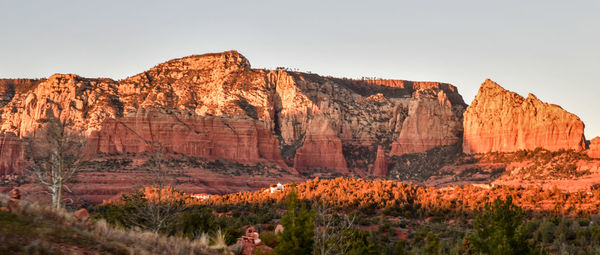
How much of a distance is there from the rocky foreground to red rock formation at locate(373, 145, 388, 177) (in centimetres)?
29

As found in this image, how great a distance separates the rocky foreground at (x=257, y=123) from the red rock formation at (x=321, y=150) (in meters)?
0.23

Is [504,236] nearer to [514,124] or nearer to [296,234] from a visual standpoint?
[296,234]

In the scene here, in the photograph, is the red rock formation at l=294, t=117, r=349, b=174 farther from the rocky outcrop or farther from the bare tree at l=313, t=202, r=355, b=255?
the bare tree at l=313, t=202, r=355, b=255

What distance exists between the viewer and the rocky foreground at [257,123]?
302 feet

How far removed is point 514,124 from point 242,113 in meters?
55.2

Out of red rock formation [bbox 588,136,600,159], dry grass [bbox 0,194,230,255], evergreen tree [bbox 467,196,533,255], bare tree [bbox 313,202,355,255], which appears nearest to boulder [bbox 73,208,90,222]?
dry grass [bbox 0,194,230,255]

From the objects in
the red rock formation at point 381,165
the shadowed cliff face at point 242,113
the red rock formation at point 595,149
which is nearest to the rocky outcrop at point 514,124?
the red rock formation at point 595,149

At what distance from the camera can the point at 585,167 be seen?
Answer: 70938 mm

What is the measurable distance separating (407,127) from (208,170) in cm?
4931

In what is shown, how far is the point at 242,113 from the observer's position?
375 ft

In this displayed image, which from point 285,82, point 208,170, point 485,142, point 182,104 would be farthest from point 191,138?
point 485,142

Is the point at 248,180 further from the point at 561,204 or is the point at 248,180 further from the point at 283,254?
the point at 283,254

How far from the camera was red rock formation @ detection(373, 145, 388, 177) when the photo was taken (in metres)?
107

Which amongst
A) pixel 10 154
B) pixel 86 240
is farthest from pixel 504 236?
pixel 10 154
